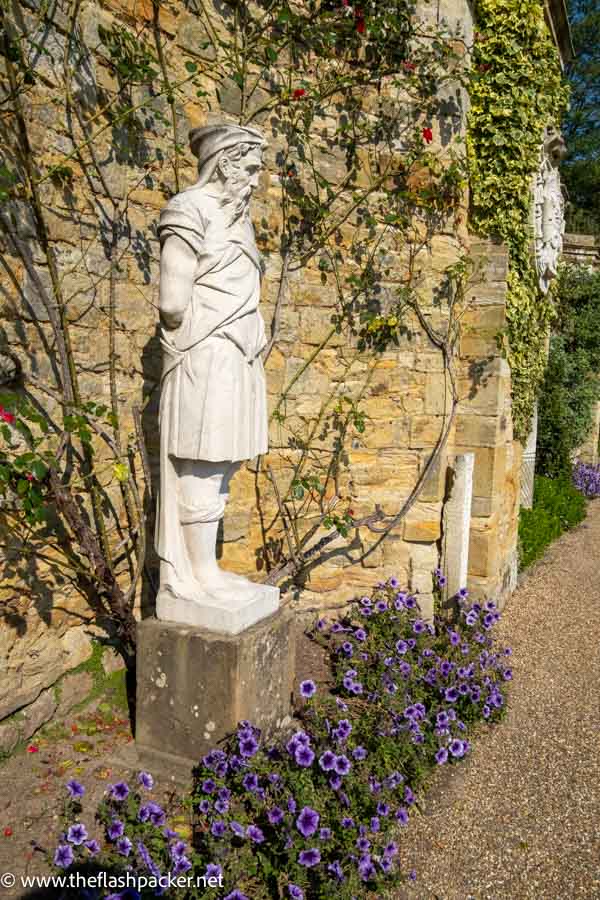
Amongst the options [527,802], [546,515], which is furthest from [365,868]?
[546,515]

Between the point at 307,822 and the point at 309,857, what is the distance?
0.11 m

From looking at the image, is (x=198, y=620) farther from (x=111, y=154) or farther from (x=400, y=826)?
(x=111, y=154)

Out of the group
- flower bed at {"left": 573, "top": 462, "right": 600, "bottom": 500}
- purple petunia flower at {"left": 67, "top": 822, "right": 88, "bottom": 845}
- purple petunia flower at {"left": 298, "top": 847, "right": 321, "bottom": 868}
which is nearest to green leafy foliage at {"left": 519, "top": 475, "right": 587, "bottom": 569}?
flower bed at {"left": 573, "top": 462, "right": 600, "bottom": 500}

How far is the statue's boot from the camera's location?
2.75 metres

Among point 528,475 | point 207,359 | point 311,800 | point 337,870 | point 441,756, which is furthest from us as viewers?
point 528,475

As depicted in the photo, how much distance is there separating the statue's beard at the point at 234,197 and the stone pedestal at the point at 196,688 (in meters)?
1.76

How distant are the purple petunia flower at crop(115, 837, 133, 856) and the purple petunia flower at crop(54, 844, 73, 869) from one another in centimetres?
16

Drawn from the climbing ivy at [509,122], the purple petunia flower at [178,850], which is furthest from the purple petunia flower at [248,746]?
the climbing ivy at [509,122]

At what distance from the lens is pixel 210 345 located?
2.54 meters

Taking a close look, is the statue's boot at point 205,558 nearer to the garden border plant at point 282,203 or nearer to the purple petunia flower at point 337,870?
the garden border plant at point 282,203

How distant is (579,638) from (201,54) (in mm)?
5024

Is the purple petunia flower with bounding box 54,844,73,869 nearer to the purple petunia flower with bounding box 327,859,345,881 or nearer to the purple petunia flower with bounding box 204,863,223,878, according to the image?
the purple petunia flower with bounding box 204,863,223,878

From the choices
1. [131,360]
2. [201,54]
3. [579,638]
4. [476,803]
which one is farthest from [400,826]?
[201,54]

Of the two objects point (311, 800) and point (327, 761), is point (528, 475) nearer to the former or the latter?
point (327, 761)
